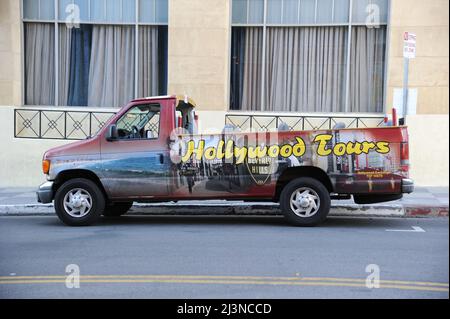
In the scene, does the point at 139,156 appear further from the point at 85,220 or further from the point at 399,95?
the point at 399,95

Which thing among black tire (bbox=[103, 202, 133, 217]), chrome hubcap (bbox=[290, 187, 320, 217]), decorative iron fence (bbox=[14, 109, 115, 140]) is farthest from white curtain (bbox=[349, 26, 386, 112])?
black tire (bbox=[103, 202, 133, 217])

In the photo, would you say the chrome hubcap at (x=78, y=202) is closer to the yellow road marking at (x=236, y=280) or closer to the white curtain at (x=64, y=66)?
the yellow road marking at (x=236, y=280)

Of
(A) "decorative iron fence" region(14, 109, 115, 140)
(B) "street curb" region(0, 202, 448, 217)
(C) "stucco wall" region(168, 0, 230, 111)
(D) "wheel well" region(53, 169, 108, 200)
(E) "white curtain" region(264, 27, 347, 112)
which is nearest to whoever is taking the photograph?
(D) "wheel well" region(53, 169, 108, 200)

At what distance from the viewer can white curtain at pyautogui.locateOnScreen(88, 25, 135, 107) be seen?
14516 millimetres

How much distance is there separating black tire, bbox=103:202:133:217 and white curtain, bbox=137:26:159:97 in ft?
17.6

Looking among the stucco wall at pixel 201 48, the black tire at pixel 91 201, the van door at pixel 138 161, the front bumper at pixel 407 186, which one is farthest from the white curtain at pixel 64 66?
the front bumper at pixel 407 186

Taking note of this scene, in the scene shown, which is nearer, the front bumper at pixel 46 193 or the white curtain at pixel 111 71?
the front bumper at pixel 46 193

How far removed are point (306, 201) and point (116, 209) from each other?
358 cm

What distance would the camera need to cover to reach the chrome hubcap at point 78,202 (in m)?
8.62

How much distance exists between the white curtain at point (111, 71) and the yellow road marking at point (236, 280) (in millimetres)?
9412

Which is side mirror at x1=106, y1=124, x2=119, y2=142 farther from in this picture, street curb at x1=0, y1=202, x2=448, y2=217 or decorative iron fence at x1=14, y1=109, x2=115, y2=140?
decorative iron fence at x1=14, y1=109, x2=115, y2=140

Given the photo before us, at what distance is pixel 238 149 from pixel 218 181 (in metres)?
0.60

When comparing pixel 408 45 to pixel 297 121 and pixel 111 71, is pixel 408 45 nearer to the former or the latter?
pixel 297 121
